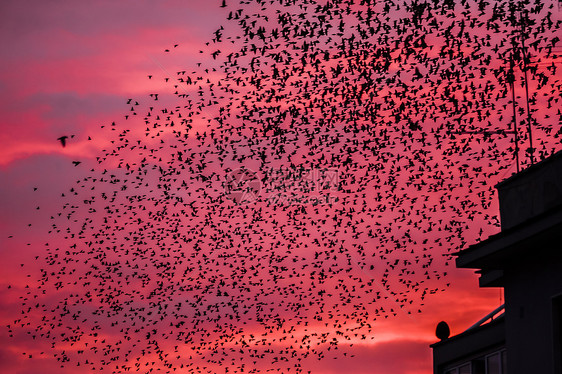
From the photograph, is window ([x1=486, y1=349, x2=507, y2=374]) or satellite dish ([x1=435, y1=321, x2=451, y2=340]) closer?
window ([x1=486, y1=349, x2=507, y2=374])

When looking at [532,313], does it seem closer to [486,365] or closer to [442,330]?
[486,365]

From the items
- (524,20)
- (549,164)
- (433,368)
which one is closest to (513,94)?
(524,20)

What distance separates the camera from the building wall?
2280 centimetres

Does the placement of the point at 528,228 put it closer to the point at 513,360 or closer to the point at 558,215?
the point at 558,215

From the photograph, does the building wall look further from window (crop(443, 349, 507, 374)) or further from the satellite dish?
the satellite dish

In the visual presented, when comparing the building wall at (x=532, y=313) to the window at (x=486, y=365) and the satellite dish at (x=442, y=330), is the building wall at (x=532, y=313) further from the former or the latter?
the satellite dish at (x=442, y=330)

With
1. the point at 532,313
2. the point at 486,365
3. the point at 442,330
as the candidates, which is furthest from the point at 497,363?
the point at 442,330

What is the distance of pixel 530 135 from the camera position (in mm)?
26016

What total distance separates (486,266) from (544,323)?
2769 millimetres

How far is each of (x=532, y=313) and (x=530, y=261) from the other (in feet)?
3.95

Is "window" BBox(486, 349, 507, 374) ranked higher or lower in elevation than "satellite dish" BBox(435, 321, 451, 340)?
lower

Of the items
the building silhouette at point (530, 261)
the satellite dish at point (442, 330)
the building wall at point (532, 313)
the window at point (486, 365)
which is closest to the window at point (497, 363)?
the window at point (486, 365)

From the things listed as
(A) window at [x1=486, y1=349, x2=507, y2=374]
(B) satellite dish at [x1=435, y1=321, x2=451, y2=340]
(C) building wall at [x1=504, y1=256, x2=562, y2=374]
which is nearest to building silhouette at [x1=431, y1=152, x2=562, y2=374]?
(C) building wall at [x1=504, y1=256, x2=562, y2=374]

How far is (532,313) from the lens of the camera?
2364 centimetres
